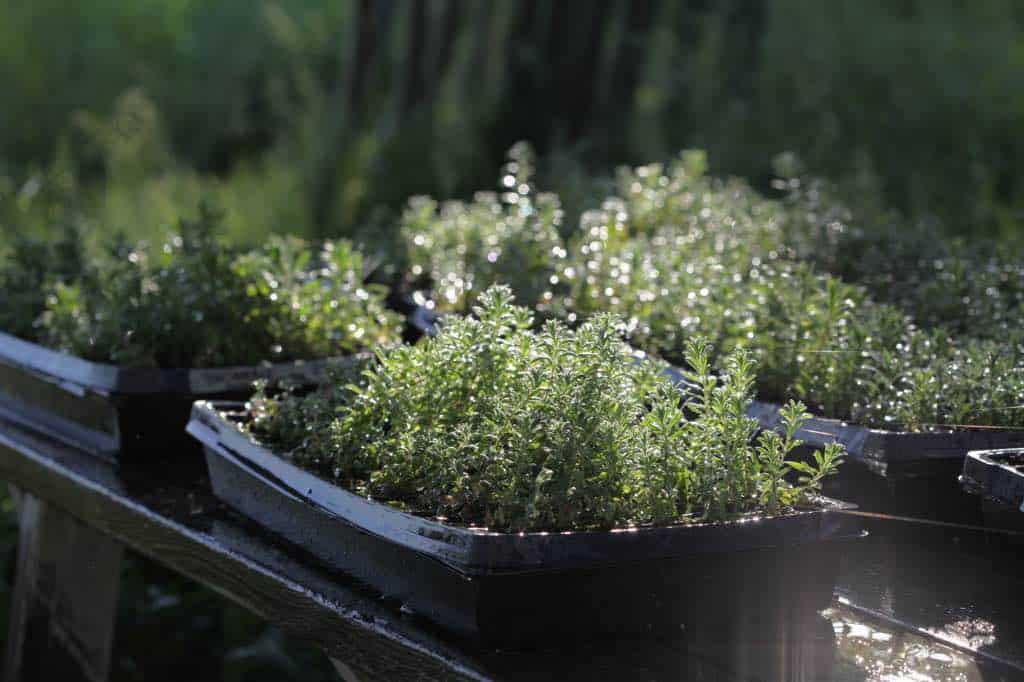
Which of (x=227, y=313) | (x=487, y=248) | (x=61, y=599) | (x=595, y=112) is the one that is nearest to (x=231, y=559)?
(x=227, y=313)

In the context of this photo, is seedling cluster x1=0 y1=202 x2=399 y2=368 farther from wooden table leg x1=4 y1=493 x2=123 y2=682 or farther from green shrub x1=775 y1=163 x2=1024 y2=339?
green shrub x1=775 y1=163 x2=1024 y2=339

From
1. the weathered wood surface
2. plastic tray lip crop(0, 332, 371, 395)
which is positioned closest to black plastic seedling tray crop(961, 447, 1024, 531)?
the weathered wood surface

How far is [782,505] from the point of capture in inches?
71.1

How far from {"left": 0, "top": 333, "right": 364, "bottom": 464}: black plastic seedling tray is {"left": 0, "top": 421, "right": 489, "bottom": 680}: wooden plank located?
0.06 meters

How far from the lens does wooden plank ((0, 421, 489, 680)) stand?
175 cm

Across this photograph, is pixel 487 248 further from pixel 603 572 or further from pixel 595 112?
pixel 595 112

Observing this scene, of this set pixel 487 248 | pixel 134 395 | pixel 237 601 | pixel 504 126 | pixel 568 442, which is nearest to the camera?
pixel 568 442

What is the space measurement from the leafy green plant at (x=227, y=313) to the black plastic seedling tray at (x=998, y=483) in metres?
1.39

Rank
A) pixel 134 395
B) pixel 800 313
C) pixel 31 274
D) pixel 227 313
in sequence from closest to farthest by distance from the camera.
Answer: pixel 800 313 → pixel 134 395 → pixel 227 313 → pixel 31 274

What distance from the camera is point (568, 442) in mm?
1757

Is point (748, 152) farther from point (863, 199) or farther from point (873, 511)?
point (873, 511)

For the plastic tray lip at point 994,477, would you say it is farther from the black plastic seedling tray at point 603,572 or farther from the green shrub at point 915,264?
the green shrub at point 915,264

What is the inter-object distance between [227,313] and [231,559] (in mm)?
911

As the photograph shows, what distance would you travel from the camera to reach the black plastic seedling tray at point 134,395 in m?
2.61
